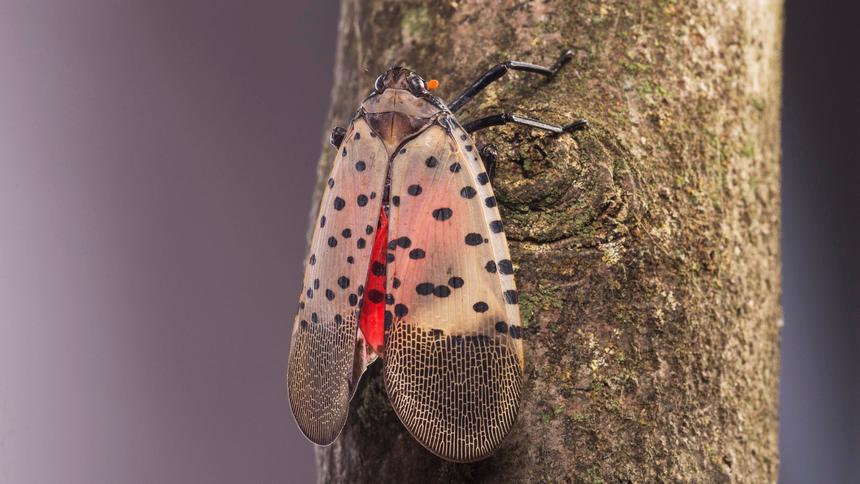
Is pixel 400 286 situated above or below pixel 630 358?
above

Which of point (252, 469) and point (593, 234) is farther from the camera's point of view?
point (252, 469)

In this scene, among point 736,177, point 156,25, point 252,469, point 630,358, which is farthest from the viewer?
point 156,25

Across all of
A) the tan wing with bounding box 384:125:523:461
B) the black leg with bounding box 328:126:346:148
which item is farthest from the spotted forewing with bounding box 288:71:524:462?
the black leg with bounding box 328:126:346:148

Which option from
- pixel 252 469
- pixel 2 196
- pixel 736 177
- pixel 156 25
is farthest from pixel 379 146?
pixel 156 25

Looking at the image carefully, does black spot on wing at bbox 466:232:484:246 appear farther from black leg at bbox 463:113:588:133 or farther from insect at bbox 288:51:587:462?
black leg at bbox 463:113:588:133

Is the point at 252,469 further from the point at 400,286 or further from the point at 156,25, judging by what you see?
the point at 156,25

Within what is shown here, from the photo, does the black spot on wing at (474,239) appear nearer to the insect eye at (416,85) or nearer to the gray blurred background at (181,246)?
the insect eye at (416,85)
